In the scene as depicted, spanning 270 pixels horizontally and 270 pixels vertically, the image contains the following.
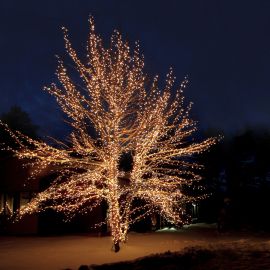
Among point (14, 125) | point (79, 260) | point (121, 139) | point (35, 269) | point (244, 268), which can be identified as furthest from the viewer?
point (14, 125)

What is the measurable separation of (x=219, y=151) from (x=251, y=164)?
2.37 meters

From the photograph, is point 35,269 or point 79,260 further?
point 79,260

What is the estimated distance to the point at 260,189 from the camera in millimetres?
30328

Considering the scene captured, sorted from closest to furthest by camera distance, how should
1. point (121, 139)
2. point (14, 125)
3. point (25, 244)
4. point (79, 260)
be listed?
1. point (79, 260)
2. point (121, 139)
3. point (25, 244)
4. point (14, 125)

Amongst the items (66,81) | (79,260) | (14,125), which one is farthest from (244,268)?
(14,125)

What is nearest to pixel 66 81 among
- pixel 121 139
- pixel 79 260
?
pixel 121 139

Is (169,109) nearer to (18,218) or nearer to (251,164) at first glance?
(18,218)

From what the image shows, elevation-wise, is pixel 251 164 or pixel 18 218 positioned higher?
pixel 251 164

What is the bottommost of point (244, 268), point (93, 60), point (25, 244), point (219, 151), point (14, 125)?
point (244, 268)

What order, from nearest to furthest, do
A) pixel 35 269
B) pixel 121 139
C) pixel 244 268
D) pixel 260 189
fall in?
pixel 244 268, pixel 35 269, pixel 121 139, pixel 260 189

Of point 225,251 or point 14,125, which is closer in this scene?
point 225,251

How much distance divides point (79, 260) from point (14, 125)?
26.6m

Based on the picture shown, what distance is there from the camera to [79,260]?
38.3ft

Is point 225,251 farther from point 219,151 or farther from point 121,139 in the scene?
point 219,151
